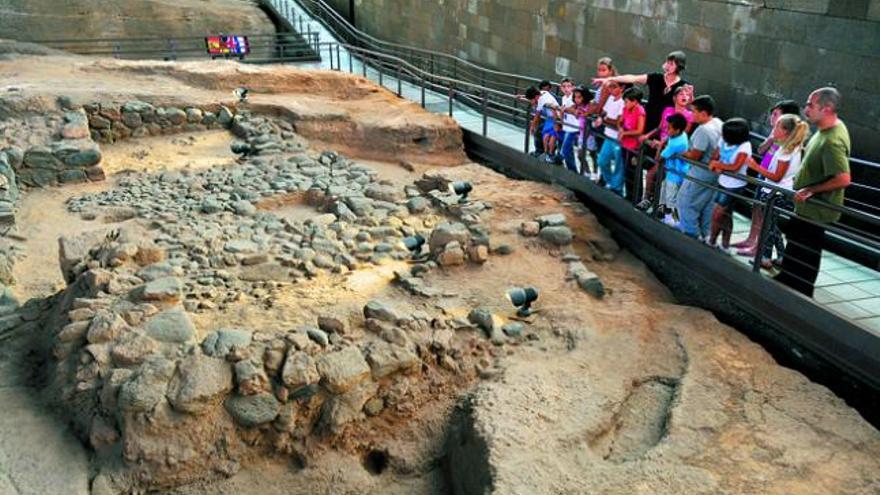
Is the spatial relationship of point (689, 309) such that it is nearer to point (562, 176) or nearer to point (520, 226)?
point (520, 226)

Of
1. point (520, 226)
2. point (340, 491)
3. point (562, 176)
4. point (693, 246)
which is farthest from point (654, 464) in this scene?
point (562, 176)

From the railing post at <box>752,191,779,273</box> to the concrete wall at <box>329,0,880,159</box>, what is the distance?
2152 mm

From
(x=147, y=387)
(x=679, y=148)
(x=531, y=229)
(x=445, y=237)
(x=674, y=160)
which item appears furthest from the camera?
(x=531, y=229)

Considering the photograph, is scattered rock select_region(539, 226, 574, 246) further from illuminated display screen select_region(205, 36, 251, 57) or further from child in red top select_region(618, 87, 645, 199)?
illuminated display screen select_region(205, 36, 251, 57)

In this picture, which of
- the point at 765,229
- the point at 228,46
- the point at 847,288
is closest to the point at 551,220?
the point at 765,229

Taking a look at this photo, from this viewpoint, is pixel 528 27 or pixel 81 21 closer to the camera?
pixel 528 27

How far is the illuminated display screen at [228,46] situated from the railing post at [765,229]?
1626 cm

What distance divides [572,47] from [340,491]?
9.52 meters

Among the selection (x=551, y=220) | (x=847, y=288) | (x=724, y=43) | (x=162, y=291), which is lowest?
(x=162, y=291)

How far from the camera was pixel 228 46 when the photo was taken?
62.9 feet

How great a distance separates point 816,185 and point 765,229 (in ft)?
1.74

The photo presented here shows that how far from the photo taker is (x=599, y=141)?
9.00 m

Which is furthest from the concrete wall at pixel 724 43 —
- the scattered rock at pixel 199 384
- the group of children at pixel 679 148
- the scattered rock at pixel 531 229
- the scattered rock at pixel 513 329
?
the scattered rock at pixel 199 384

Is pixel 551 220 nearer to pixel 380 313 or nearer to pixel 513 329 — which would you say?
pixel 513 329
